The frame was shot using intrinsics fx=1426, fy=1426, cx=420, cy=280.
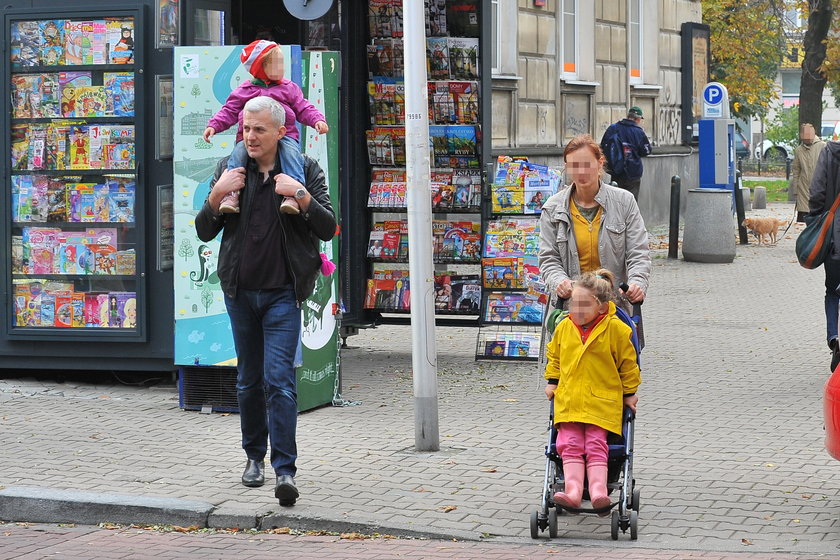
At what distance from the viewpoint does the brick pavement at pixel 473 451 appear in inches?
256

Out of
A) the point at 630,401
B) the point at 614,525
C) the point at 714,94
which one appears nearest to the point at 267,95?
the point at 630,401

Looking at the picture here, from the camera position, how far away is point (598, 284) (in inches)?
247

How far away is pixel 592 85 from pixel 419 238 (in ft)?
54.3

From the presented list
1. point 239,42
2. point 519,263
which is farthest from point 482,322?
point 239,42

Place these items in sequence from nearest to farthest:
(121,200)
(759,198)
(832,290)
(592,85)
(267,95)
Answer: (267,95) → (121,200) → (832,290) → (592,85) → (759,198)

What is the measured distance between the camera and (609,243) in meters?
6.79

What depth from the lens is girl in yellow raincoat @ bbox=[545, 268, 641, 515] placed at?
625 centimetres

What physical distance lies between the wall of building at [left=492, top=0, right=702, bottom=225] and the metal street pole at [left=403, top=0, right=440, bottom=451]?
41.4ft

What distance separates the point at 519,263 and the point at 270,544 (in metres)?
5.26

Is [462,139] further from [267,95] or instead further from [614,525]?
[614,525]

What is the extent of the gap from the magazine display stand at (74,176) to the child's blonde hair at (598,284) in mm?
4312

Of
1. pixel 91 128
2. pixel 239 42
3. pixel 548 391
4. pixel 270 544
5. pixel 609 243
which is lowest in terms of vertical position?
pixel 270 544

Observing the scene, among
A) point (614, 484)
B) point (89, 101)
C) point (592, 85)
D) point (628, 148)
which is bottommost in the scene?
point (614, 484)

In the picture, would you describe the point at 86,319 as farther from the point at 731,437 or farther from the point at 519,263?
the point at 731,437
